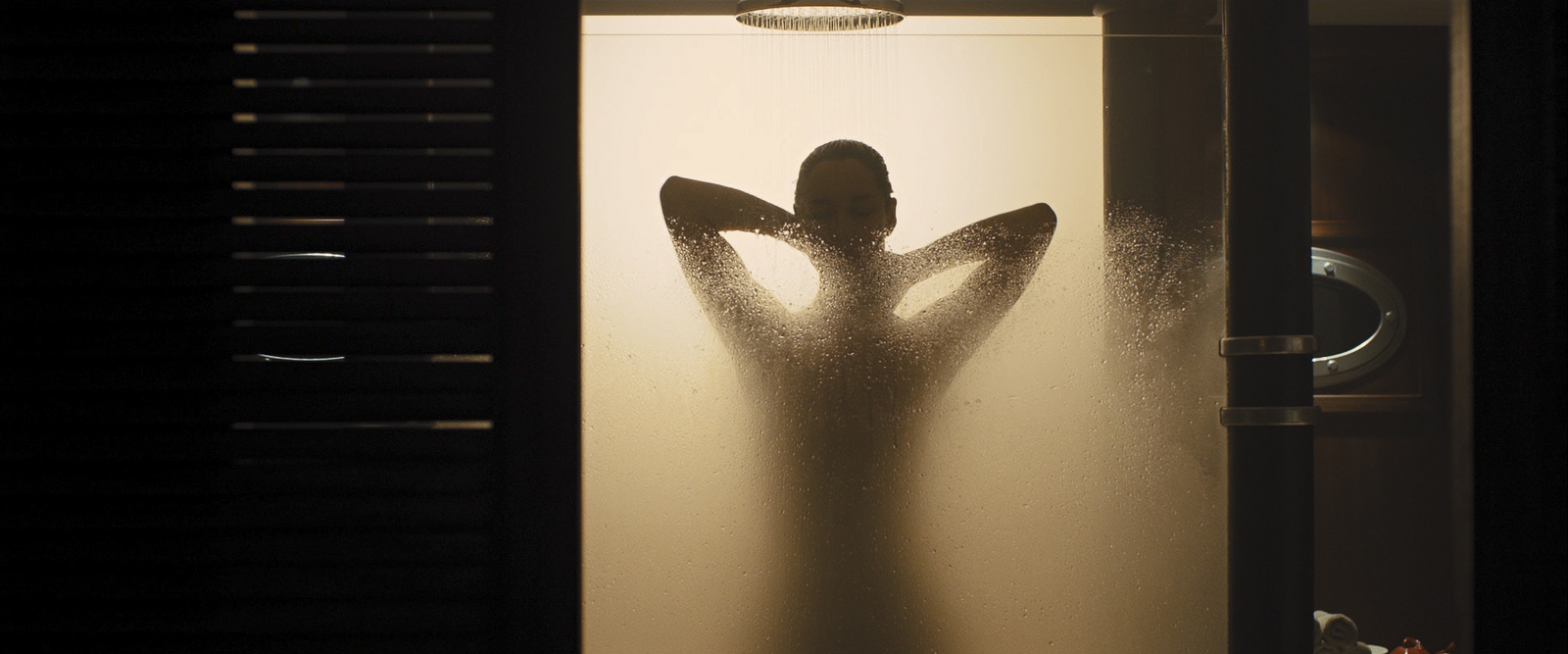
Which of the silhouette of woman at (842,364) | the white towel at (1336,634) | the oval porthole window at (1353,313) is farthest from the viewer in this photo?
the oval porthole window at (1353,313)

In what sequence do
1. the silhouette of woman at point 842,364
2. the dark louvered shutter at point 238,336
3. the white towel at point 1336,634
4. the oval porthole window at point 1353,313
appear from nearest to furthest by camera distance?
1. the dark louvered shutter at point 238,336
2. the silhouette of woman at point 842,364
3. the white towel at point 1336,634
4. the oval porthole window at point 1353,313

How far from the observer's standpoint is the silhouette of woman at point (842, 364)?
0.77 meters

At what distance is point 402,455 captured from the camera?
21.9 inches

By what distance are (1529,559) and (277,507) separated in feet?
2.38

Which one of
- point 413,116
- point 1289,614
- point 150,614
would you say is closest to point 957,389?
point 1289,614

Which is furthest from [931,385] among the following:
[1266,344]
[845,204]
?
[1266,344]

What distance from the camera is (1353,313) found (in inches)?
76.3

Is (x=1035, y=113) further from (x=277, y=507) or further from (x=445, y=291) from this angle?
(x=277, y=507)

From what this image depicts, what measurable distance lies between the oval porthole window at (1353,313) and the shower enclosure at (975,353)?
4.32ft

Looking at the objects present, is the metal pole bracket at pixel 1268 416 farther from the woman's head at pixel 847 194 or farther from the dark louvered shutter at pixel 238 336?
the dark louvered shutter at pixel 238 336

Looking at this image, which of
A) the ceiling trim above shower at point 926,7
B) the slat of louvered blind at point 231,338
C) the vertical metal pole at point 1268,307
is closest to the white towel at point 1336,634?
the vertical metal pole at point 1268,307

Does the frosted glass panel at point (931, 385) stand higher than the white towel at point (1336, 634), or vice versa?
the frosted glass panel at point (931, 385)

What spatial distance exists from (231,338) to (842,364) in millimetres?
436

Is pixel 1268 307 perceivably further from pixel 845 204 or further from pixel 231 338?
pixel 231 338
